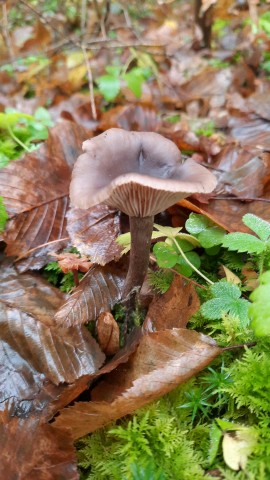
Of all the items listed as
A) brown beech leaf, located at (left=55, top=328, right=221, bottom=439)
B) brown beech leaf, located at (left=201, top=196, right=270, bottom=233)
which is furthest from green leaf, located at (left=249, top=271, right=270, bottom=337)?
brown beech leaf, located at (left=201, top=196, right=270, bottom=233)

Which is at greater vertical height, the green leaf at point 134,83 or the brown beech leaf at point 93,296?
the green leaf at point 134,83

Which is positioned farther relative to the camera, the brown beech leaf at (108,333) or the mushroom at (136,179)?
the brown beech leaf at (108,333)

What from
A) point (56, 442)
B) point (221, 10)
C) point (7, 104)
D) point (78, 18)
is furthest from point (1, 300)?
point (78, 18)

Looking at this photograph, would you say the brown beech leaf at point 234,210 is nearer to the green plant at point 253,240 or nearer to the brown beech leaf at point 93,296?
the green plant at point 253,240

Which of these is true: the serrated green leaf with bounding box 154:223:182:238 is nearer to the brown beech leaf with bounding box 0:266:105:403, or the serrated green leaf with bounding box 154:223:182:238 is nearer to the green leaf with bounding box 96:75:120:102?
the brown beech leaf with bounding box 0:266:105:403

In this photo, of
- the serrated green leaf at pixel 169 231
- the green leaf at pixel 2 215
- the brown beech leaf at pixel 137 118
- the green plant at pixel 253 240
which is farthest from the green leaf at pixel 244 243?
the brown beech leaf at pixel 137 118

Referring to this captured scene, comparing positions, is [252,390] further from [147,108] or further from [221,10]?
[221,10]
